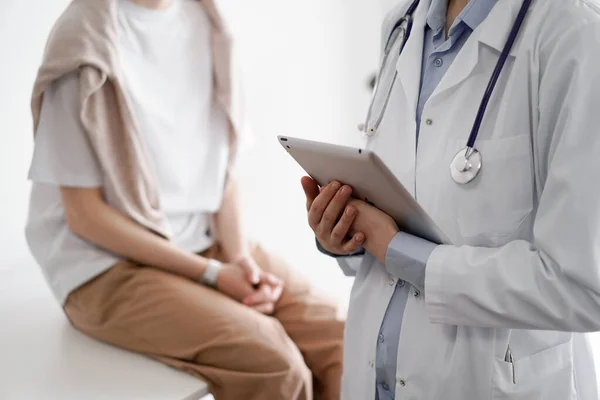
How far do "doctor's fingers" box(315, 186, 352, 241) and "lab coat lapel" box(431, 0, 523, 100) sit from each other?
19 cm

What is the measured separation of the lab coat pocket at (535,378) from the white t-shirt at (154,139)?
101cm

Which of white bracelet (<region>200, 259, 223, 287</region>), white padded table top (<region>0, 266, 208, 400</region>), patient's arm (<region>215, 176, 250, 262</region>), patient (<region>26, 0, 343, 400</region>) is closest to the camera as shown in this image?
white padded table top (<region>0, 266, 208, 400</region>)

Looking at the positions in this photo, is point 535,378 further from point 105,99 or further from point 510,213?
point 105,99

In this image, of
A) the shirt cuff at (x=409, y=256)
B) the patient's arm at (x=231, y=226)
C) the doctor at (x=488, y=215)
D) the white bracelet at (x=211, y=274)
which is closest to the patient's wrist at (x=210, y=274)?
the white bracelet at (x=211, y=274)

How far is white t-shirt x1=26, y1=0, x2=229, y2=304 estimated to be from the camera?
4.77 feet

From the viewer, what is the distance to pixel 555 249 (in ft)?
2.45

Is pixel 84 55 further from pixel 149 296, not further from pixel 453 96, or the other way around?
pixel 453 96

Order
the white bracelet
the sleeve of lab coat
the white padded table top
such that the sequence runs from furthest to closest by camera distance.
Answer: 1. the white bracelet
2. the white padded table top
3. the sleeve of lab coat

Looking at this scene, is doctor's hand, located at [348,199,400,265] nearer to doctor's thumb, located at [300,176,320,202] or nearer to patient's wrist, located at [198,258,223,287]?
doctor's thumb, located at [300,176,320,202]

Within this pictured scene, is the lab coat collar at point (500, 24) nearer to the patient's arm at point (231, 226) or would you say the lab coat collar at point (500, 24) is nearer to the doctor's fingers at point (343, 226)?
the doctor's fingers at point (343, 226)

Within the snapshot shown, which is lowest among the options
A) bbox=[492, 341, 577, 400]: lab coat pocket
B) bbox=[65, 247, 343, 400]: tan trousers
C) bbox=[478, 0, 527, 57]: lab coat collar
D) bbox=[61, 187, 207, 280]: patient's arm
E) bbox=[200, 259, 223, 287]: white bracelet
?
bbox=[65, 247, 343, 400]: tan trousers

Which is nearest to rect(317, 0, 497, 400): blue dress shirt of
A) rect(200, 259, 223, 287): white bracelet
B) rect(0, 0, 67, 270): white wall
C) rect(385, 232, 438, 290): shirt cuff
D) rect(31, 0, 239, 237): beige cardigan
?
rect(385, 232, 438, 290): shirt cuff

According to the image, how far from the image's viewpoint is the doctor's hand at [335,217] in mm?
876

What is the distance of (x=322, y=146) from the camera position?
82 centimetres
